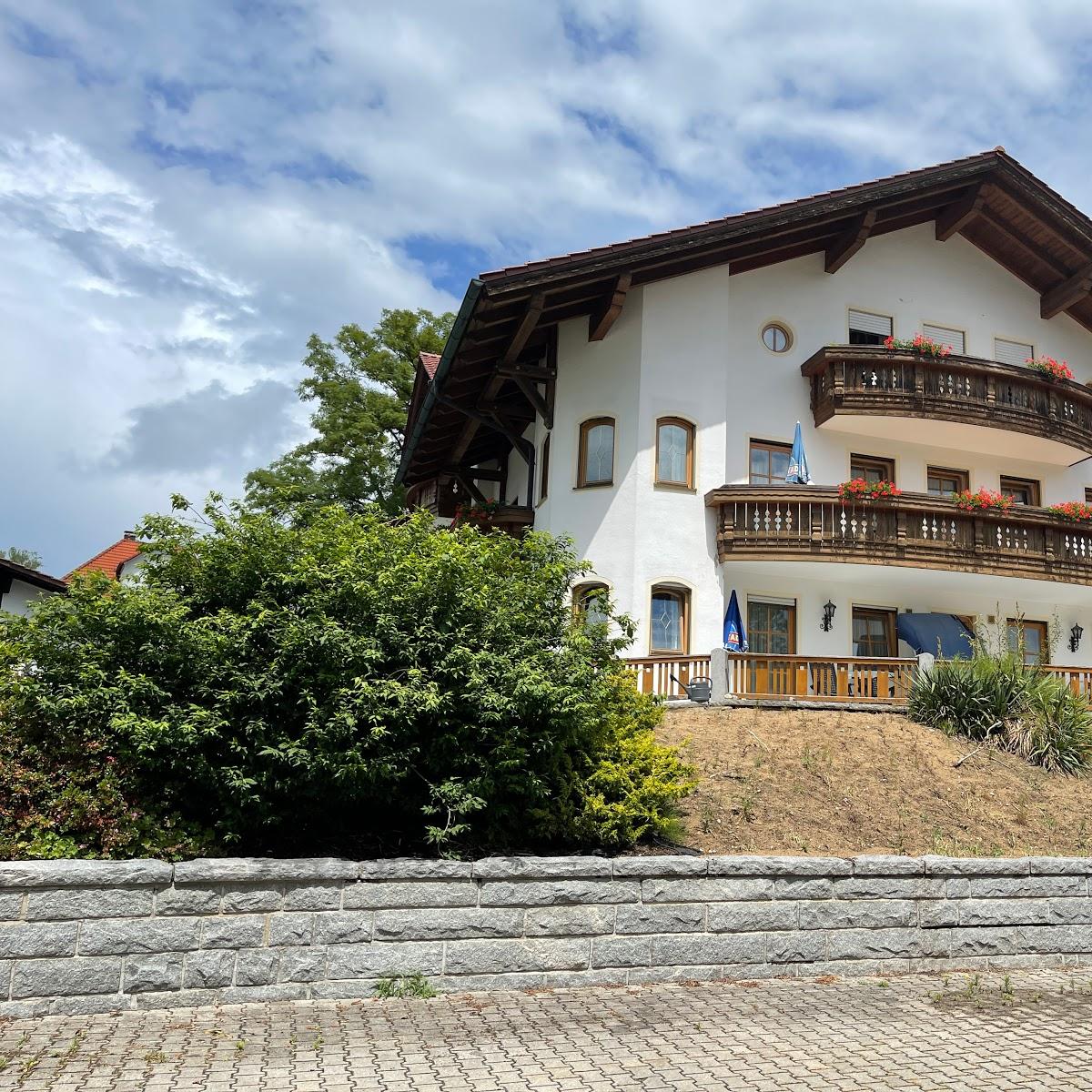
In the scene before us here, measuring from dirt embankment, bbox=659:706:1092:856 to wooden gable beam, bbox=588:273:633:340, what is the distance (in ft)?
27.5

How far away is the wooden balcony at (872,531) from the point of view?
18984mm

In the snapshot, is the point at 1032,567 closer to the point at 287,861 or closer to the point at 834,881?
the point at 834,881

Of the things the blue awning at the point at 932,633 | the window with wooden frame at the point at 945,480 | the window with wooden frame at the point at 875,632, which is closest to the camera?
the blue awning at the point at 932,633

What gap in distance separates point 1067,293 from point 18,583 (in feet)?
82.4

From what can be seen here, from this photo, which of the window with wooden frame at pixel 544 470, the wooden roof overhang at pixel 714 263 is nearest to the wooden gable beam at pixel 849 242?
the wooden roof overhang at pixel 714 263

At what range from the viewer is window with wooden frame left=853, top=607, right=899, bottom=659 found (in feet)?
70.4

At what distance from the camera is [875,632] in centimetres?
2161

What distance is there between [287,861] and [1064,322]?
23.8 meters

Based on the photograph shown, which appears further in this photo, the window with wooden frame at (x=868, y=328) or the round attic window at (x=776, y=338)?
the window with wooden frame at (x=868, y=328)

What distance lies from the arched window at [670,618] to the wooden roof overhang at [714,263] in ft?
15.0

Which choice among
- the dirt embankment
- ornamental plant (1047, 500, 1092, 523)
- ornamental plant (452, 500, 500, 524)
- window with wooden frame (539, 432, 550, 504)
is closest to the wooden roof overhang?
window with wooden frame (539, 432, 550, 504)

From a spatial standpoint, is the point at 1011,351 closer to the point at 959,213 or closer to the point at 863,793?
the point at 959,213

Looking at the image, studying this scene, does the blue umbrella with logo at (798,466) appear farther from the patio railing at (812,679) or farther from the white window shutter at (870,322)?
the patio railing at (812,679)

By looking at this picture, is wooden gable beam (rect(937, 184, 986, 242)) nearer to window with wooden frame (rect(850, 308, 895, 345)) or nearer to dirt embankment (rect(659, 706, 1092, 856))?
window with wooden frame (rect(850, 308, 895, 345))
